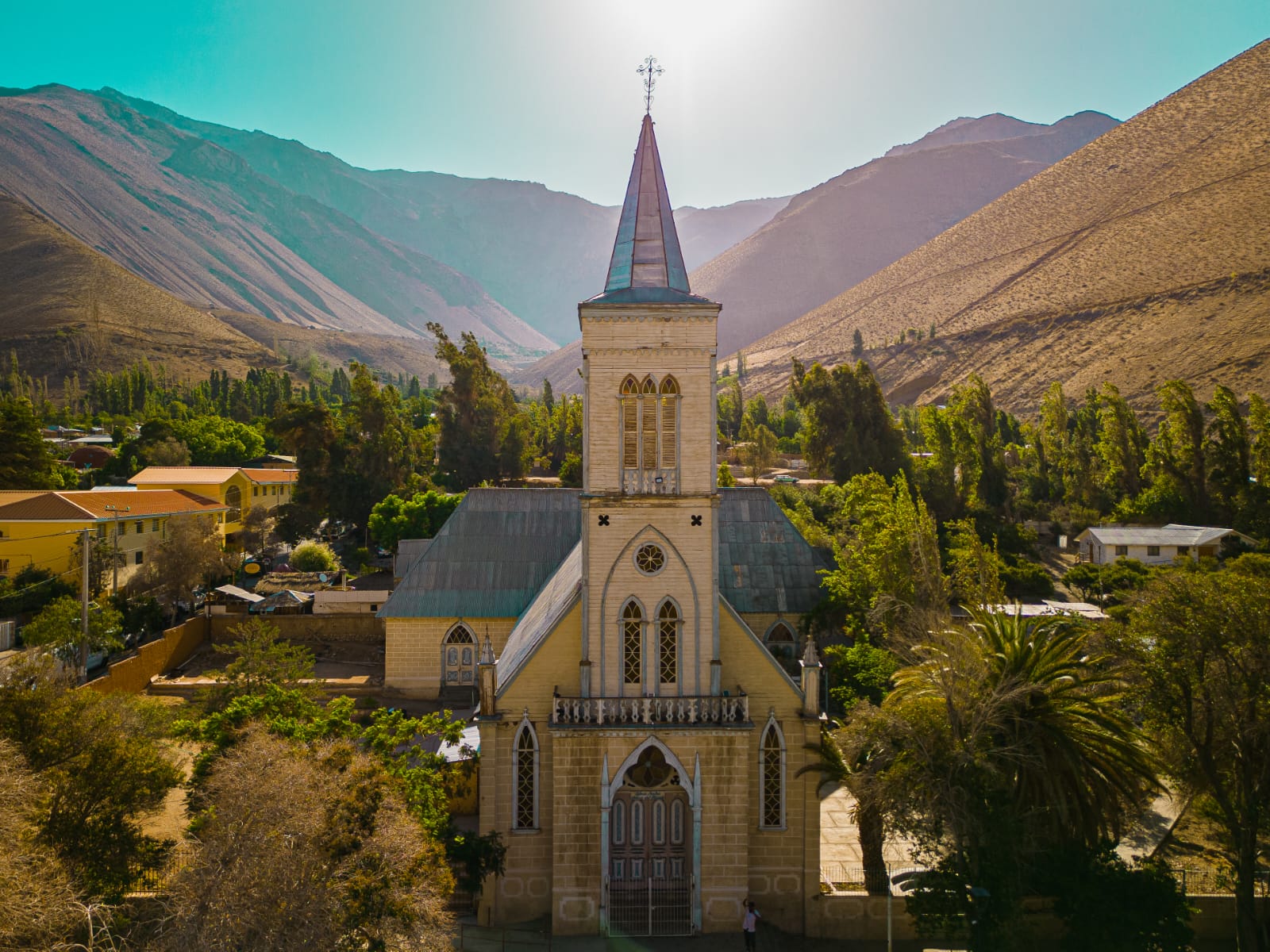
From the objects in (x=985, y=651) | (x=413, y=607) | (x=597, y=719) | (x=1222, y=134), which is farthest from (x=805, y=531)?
(x=1222, y=134)

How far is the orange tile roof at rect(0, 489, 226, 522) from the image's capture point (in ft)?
154

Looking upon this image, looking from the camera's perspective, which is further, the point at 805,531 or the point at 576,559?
the point at 805,531

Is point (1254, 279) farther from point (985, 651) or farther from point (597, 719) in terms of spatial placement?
point (597, 719)

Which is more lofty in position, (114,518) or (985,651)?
(114,518)

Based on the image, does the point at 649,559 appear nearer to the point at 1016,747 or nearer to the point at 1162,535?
the point at 1016,747

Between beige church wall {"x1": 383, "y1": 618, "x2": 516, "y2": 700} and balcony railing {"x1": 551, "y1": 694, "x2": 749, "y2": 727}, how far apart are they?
560 inches

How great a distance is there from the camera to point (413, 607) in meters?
32.2

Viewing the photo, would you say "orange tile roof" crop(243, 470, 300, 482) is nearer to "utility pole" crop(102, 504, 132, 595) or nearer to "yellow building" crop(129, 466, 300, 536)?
"yellow building" crop(129, 466, 300, 536)

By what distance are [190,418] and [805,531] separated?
300 ft

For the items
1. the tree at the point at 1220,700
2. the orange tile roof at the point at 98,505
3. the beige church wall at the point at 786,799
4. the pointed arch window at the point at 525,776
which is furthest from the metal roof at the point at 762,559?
the orange tile roof at the point at 98,505

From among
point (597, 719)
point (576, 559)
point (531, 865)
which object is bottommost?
point (531, 865)

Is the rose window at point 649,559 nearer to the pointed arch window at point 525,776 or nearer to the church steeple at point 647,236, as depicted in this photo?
the pointed arch window at point 525,776

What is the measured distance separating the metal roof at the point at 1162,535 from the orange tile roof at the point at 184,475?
213 feet

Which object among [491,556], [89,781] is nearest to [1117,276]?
[491,556]
